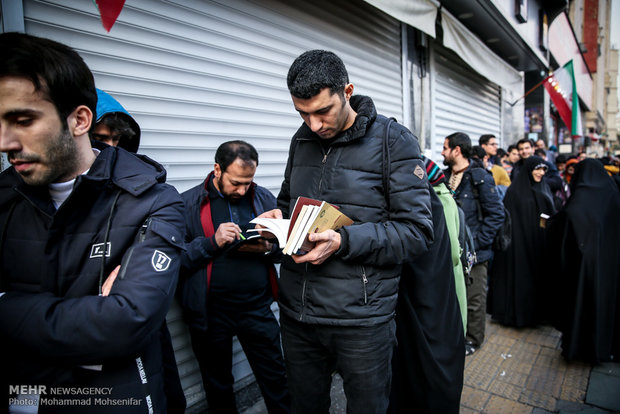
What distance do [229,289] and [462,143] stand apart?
2980 millimetres

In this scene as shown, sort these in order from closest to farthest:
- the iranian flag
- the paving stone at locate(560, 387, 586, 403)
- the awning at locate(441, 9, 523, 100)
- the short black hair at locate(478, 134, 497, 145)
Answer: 1. the paving stone at locate(560, 387, 586, 403)
2. the awning at locate(441, 9, 523, 100)
3. the short black hair at locate(478, 134, 497, 145)
4. the iranian flag

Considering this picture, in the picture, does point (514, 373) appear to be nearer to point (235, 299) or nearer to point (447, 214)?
point (447, 214)

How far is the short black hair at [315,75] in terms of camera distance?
1.59 meters

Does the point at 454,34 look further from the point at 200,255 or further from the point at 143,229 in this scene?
the point at 143,229

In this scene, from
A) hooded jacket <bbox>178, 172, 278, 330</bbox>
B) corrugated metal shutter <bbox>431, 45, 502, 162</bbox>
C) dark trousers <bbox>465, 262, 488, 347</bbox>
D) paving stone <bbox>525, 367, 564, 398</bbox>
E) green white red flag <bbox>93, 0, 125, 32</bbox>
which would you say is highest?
corrugated metal shutter <bbox>431, 45, 502, 162</bbox>

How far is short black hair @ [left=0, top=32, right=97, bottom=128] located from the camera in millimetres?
1089

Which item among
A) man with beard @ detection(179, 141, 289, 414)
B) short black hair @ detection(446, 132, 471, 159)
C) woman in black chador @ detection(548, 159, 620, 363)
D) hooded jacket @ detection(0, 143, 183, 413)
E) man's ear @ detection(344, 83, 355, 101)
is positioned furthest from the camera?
short black hair @ detection(446, 132, 471, 159)

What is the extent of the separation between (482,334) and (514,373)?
0.57m

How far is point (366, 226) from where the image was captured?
5.26 ft

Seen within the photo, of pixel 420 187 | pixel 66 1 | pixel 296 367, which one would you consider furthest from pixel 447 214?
pixel 66 1

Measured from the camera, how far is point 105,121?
1927 mm

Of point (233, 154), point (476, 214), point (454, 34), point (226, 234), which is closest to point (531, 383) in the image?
point (476, 214)

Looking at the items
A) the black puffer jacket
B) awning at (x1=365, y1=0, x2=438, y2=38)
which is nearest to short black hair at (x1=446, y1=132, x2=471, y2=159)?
awning at (x1=365, y1=0, x2=438, y2=38)

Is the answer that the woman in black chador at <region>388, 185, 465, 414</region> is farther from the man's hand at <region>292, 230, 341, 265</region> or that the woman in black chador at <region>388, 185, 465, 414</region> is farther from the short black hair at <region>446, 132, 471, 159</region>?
the short black hair at <region>446, 132, 471, 159</region>
